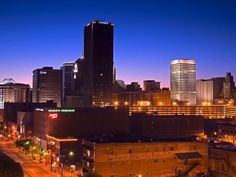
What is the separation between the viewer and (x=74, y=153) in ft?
299

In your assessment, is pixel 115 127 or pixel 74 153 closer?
pixel 74 153

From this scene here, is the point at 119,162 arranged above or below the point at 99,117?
below

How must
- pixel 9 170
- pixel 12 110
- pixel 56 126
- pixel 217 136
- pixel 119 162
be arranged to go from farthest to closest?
pixel 12 110 → pixel 217 136 → pixel 56 126 → pixel 119 162 → pixel 9 170

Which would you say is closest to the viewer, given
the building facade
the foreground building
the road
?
the foreground building

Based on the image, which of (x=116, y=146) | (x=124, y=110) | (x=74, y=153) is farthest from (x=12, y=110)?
(x=116, y=146)

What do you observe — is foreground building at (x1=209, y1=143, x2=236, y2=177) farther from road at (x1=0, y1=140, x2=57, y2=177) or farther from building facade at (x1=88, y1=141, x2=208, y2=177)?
road at (x1=0, y1=140, x2=57, y2=177)

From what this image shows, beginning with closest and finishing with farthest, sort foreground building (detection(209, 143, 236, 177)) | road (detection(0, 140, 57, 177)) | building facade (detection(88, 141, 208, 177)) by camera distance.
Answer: foreground building (detection(209, 143, 236, 177)), building facade (detection(88, 141, 208, 177)), road (detection(0, 140, 57, 177))

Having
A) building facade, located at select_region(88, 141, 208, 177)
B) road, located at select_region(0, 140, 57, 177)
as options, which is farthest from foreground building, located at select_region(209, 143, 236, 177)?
road, located at select_region(0, 140, 57, 177)

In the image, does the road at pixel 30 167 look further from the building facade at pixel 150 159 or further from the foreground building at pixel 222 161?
the foreground building at pixel 222 161

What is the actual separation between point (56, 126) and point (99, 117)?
478 inches

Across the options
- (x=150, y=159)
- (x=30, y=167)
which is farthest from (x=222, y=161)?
(x=30, y=167)

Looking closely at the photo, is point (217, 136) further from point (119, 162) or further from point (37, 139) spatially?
point (119, 162)

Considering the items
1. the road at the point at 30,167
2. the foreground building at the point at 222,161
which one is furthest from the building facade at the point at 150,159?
the road at the point at 30,167

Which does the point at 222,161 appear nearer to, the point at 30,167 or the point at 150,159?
the point at 150,159
